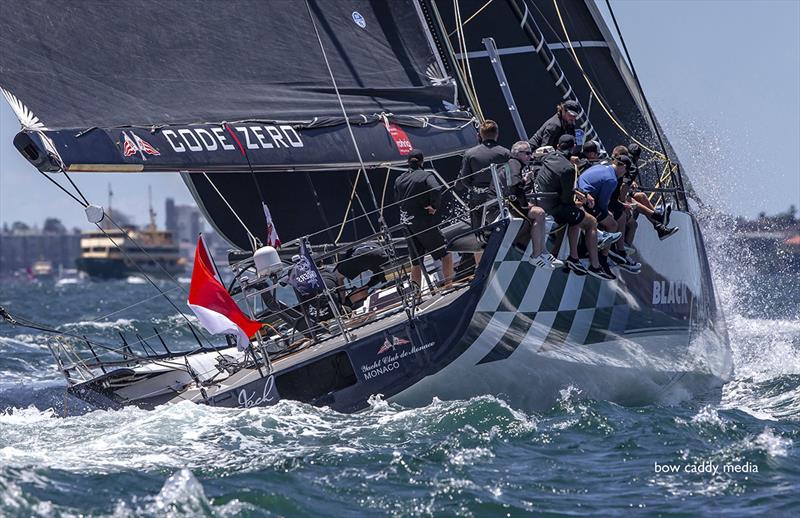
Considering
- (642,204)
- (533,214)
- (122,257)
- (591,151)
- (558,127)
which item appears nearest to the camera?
(533,214)

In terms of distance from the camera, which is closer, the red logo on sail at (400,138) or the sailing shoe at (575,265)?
the sailing shoe at (575,265)

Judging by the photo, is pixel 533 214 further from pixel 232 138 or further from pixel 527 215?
pixel 232 138

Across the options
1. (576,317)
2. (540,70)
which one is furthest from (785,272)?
(576,317)

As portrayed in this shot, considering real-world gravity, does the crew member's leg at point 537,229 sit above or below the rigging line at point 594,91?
below

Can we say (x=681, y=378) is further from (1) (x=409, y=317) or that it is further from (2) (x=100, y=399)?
(2) (x=100, y=399)

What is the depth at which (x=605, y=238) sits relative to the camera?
10125mm

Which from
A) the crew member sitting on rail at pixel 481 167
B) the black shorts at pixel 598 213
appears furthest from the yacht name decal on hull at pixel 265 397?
the black shorts at pixel 598 213

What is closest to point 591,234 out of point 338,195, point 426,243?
point 426,243

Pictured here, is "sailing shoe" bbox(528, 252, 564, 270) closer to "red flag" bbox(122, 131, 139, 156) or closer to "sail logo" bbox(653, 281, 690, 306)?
"sail logo" bbox(653, 281, 690, 306)

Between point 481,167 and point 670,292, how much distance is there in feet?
8.14

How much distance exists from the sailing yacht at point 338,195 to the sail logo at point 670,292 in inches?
1.1

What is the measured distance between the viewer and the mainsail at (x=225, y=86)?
30.6ft

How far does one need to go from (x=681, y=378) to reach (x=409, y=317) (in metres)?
3.58

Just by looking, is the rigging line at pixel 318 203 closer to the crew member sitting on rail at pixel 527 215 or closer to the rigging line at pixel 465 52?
the rigging line at pixel 465 52
